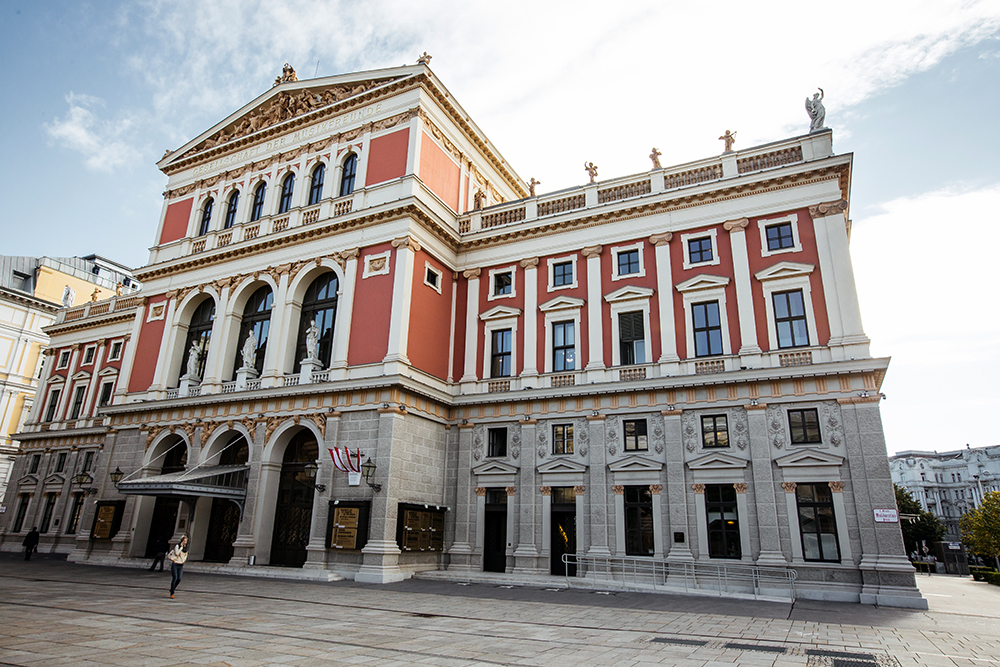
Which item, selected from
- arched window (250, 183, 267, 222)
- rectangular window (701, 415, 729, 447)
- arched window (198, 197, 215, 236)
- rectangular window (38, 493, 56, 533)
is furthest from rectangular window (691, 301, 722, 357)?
rectangular window (38, 493, 56, 533)

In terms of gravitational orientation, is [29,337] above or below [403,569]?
above

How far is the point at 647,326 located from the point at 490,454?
28.8ft

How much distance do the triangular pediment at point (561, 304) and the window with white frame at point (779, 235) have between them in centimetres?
771

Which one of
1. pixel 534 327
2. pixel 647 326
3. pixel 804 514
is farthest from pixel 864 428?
pixel 534 327

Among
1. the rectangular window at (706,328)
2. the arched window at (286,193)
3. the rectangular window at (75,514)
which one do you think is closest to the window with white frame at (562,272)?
the rectangular window at (706,328)

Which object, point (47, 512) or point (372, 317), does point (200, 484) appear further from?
point (47, 512)

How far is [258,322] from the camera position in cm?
3131

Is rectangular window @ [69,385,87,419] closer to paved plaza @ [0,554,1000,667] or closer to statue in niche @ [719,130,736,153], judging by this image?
paved plaza @ [0,554,1000,667]

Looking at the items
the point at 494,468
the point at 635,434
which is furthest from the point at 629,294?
the point at 494,468

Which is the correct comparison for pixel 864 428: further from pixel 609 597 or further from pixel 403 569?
pixel 403 569

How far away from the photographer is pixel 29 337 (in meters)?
55.4

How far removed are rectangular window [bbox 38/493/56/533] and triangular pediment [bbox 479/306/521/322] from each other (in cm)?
3373

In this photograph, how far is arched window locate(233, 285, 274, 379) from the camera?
101 feet

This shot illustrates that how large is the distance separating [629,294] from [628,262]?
1715 millimetres
